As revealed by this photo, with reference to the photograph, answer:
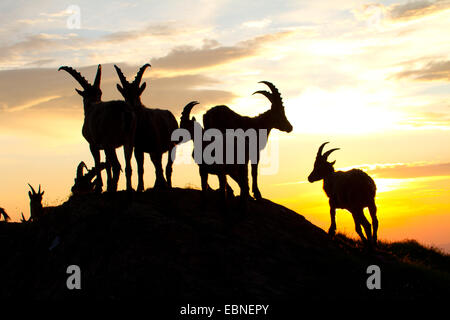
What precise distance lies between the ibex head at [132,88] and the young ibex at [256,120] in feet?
7.58

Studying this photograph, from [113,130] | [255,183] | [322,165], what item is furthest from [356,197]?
[113,130]

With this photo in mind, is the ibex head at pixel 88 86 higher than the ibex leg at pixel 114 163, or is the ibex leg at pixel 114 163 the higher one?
the ibex head at pixel 88 86

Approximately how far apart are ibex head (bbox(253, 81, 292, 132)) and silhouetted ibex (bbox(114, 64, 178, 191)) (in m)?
3.42

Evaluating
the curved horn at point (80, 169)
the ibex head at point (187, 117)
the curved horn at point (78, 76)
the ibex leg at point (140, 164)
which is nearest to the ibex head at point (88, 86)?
the curved horn at point (78, 76)

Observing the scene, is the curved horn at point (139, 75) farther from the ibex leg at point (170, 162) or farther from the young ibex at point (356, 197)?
the young ibex at point (356, 197)

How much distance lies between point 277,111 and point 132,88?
16.5ft

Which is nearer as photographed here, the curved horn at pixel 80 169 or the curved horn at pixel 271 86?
the curved horn at pixel 271 86

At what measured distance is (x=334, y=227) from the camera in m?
20.7

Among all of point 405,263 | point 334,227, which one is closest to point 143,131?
point 334,227

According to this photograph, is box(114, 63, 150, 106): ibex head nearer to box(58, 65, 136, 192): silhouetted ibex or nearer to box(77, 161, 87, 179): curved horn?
box(58, 65, 136, 192): silhouetted ibex

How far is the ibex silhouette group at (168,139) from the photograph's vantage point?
15.6 metres

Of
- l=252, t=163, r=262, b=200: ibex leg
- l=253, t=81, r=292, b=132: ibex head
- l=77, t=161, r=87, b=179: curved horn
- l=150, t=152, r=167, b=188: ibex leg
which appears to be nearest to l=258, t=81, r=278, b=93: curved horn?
l=253, t=81, r=292, b=132: ibex head

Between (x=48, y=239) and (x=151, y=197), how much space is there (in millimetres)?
3310
